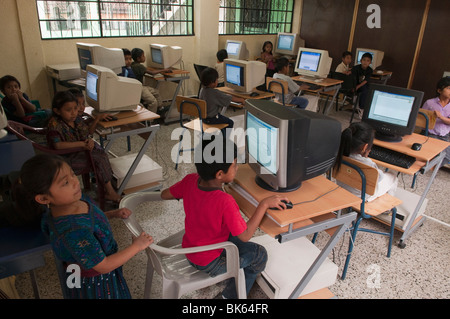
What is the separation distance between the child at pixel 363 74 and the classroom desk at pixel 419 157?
2.98m

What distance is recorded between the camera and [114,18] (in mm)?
4840

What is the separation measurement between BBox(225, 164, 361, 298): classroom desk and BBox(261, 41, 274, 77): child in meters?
4.49

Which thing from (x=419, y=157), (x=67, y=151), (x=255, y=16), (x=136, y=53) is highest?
(x=255, y=16)

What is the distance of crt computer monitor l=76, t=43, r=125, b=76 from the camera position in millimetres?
3820

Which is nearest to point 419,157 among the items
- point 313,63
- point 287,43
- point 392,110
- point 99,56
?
point 392,110

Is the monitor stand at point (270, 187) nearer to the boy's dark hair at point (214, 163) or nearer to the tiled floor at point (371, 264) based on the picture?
the boy's dark hair at point (214, 163)

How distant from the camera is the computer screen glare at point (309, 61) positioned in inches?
197

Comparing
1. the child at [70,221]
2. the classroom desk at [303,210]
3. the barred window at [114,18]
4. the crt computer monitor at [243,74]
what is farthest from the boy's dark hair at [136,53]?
the child at [70,221]

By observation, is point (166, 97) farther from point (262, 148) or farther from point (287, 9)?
point (262, 148)

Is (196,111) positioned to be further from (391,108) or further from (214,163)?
(214,163)

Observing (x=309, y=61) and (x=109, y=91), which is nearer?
(x=109, y=91)

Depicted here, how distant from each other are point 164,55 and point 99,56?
1168 mm

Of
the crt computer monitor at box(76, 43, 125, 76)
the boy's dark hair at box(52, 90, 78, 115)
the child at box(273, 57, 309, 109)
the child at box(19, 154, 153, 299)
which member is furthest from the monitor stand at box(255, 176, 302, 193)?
the crt computer monitor at box(76, 43, 125, 76)

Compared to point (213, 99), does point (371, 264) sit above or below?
below
